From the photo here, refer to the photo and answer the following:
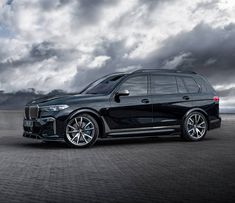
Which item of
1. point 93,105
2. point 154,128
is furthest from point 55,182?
point 154,128

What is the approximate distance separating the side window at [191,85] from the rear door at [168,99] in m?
0.13

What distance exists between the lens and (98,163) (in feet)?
26.4

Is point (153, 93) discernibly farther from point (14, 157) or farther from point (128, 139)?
point (14, 157)

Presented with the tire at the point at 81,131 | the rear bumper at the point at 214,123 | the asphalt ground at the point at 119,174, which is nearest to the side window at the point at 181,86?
the rear bumper at the point at 214,123

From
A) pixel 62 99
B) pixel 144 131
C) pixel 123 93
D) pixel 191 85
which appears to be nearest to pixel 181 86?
pixel 191 85

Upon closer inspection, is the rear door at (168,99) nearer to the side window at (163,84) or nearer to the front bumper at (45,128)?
the side window at (163,84)

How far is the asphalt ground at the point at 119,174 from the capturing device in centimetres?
526

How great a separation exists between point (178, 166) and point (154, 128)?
4.08m

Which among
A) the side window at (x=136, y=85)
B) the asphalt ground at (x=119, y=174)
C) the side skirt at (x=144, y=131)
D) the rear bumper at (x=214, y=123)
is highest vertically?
the side window at (x=136, y=85)

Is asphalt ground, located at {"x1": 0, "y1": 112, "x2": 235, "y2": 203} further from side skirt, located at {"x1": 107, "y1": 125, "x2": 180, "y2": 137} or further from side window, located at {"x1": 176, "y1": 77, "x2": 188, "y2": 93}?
side window, located at {"x1": 176, "y1": 77, "x2": 188, "y2": 93}

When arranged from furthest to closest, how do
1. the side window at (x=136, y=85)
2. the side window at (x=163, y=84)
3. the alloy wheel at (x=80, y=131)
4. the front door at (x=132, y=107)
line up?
the side window at (x=163, y=84) < the side window at (x=136, y=85) < the front door at (x=132, y=107) < the alloy wheel at (x=80, y=131)

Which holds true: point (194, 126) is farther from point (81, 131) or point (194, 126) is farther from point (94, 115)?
point (81, 131)

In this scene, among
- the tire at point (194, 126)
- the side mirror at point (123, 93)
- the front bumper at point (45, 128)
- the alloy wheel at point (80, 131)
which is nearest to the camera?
the front bumper at point (45, 128)

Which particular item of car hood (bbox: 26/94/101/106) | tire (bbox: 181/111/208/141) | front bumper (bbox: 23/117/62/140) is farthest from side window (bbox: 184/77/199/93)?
front bumper (bbox: 23/117/62/140)
